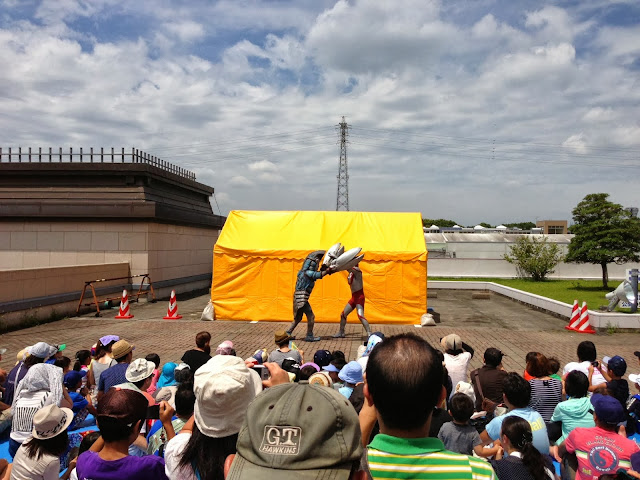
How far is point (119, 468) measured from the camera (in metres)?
2.67

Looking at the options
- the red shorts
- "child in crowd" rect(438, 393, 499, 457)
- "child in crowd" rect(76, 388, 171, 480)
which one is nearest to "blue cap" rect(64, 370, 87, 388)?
"child in crowd" rect(76, 388, 171, 480)

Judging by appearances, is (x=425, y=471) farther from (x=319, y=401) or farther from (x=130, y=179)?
(x=130, y=179)

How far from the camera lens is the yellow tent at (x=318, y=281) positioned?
14.9 m

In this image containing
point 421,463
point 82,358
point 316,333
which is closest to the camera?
point 421,463

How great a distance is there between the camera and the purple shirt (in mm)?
2639

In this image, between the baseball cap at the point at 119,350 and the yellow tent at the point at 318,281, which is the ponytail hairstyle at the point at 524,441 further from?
the yellow tent at the point at 318,281

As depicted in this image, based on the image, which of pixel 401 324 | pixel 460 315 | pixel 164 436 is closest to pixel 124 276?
pixel 401 324

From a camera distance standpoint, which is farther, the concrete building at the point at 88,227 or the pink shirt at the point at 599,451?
the concrete building at the point at 88,227

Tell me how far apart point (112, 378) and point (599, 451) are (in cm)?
459

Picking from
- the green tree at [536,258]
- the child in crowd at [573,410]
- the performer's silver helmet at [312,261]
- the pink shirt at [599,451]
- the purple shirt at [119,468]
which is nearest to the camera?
the purple shirt at [119,468]

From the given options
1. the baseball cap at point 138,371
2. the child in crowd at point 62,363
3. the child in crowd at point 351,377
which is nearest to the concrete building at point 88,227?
the child in crowd at point 62,363

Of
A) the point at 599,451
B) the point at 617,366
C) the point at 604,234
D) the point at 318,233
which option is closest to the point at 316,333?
the point at 318,233

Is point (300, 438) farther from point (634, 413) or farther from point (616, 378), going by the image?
point (616, 378)

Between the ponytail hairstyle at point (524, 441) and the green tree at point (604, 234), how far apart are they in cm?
2545
